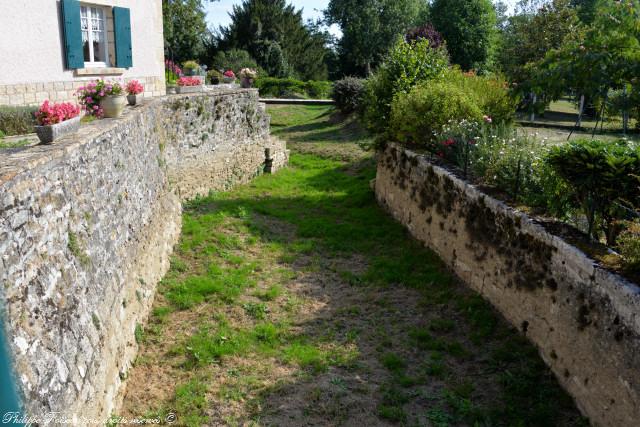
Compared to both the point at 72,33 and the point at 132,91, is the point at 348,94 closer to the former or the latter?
the point at 72,33

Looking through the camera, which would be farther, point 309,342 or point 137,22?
point 137,22

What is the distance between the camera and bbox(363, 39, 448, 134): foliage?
12359 millimetres

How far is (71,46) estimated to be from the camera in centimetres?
1076

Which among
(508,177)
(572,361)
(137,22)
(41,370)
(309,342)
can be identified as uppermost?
(137,22)

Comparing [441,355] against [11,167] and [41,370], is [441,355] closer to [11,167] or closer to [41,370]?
[41,370]

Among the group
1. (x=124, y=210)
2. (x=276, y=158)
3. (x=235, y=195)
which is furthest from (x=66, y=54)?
(x=276, y=158)

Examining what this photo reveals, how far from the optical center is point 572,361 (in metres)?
5.12

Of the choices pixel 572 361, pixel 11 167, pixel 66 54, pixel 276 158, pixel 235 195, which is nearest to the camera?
pixel 11 167

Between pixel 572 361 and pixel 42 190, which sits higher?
pixel 42 190

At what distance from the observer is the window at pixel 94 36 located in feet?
38.7

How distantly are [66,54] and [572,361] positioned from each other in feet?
34.4

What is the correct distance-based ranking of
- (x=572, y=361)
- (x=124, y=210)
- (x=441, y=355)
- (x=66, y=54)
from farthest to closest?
(x=66, y=54)
(x=124, y=210)
(x=441, y=355)
(x=572, y=361)

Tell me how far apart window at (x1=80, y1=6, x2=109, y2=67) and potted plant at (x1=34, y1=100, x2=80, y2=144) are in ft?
21.6

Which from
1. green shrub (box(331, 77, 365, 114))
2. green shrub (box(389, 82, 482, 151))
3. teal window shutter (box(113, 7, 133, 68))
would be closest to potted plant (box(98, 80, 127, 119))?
teal window shutter (box(113, 7, 133, 68))
